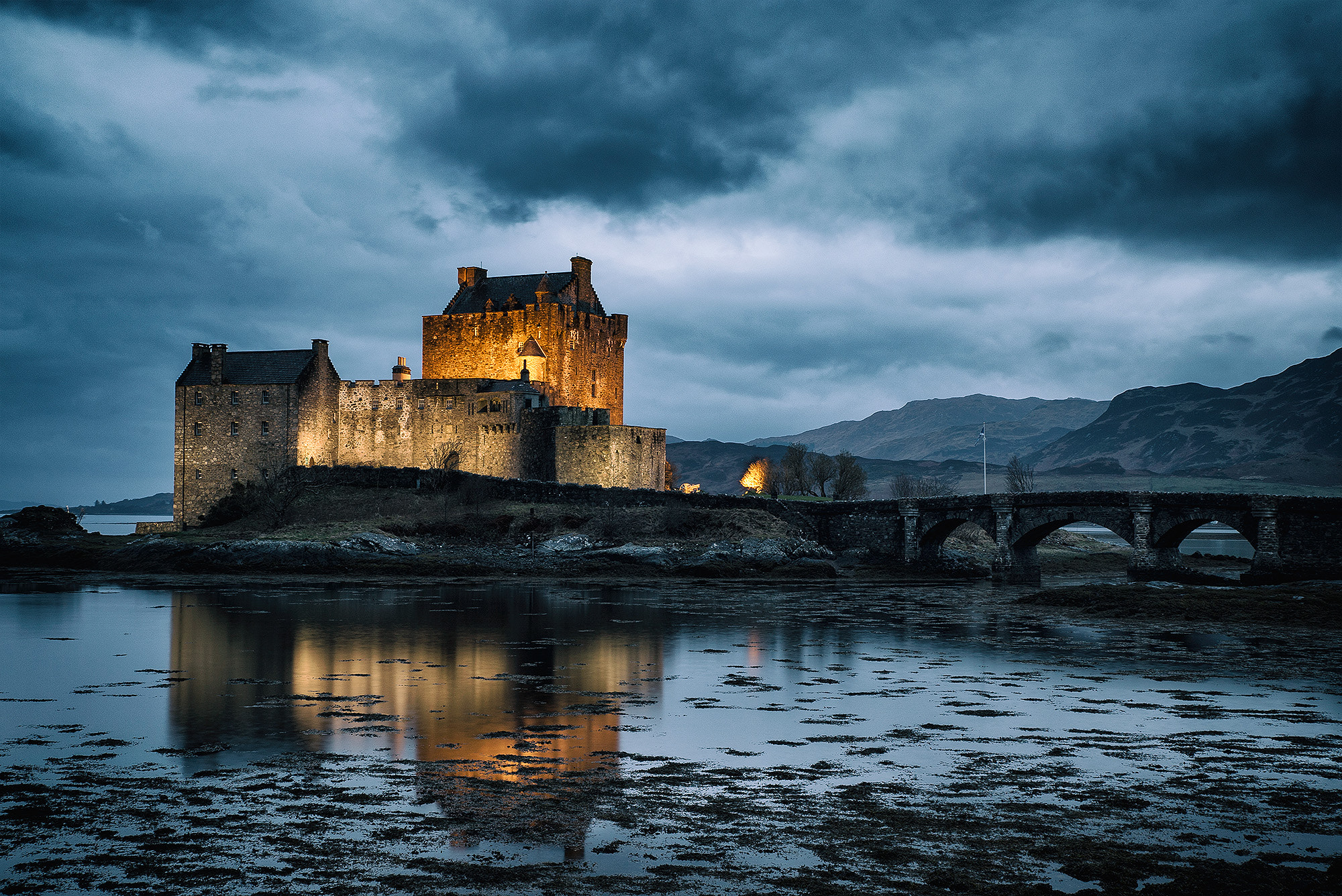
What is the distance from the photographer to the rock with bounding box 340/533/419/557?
55406 millimetres

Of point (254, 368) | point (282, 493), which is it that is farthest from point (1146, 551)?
point (254, 368)

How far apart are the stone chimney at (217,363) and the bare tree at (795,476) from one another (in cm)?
4416

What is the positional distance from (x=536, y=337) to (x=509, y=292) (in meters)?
5.54

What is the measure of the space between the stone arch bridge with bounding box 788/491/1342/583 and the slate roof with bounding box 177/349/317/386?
3444cm

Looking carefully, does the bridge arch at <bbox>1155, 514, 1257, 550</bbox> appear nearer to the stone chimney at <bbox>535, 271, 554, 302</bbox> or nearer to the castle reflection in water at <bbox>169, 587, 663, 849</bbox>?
the castle reflection in water at <bbox>169, 587, 663, 849</bbox>

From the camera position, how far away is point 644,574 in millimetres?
53906

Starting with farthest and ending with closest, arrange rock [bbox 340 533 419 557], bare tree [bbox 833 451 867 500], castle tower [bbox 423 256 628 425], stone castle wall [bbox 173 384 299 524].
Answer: bare tree [bbox 833 451 867 500] → castle tower [bbox 423 256 628 425] → stone castle wall [bbox 173 384 299 524] → rock [bbox 340 533 419 557]

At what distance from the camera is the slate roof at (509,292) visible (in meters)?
77.6

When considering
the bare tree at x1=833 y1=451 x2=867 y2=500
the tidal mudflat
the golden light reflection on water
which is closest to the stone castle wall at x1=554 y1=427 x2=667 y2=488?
the bare tree at x1=833 y1=451 x2=867 y2=500

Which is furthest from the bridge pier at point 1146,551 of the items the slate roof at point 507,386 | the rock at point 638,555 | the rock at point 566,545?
the slate roof at point 507,386

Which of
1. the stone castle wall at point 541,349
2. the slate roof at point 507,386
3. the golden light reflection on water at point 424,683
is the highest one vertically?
the stone castle wall at point 541,349

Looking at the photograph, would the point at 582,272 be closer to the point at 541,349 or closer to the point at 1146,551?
the point at 541,349

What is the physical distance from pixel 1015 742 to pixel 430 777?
797 centimetres

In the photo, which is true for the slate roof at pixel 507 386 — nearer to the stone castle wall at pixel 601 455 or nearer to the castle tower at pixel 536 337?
the castle tower at pixel 536 337
